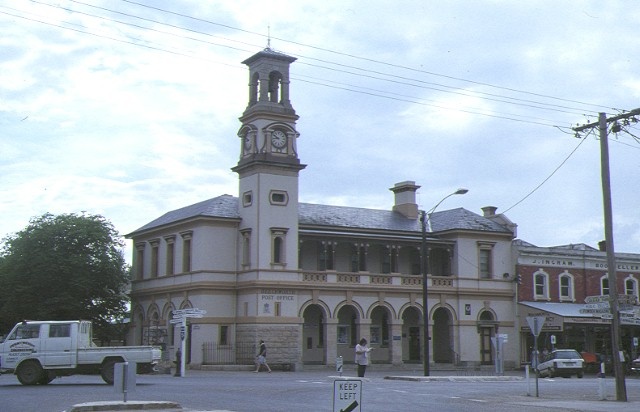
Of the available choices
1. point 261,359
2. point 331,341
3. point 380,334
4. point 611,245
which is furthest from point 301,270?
point 611,245

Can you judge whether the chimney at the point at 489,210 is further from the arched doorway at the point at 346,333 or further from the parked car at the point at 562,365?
the parked car at the point at 562,365

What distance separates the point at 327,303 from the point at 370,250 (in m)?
5.99

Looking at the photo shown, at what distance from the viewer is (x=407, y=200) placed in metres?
62.4

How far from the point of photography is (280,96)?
5356 centimetres

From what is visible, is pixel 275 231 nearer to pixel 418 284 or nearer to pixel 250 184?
pixel 250 184

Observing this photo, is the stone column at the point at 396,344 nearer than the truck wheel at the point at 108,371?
No

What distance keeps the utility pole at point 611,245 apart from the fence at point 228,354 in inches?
1060

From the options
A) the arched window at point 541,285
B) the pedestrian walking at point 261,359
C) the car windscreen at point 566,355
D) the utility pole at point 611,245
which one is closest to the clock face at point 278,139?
the pedestrian walking at point 261,359

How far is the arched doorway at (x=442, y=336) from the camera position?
193 feet

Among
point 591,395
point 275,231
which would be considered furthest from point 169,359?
point 591,395

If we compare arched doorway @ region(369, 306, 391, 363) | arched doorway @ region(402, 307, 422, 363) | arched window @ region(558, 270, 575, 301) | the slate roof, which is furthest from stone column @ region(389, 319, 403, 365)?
arched window @ region(558, 270, 575, 301)

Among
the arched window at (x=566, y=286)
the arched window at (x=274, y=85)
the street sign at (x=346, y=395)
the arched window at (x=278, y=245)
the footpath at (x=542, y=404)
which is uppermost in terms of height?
the arched window at (x=274, y=85)

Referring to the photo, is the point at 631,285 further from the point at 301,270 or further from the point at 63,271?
the point at 63,271

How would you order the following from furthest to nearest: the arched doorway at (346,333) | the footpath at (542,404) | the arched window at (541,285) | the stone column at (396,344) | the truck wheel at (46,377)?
the arched window at (541,285) → the arched doorway at (346,333) → the stone column at (396,344) → the truck wheel at (46,377) → the footpath at (542,404)
